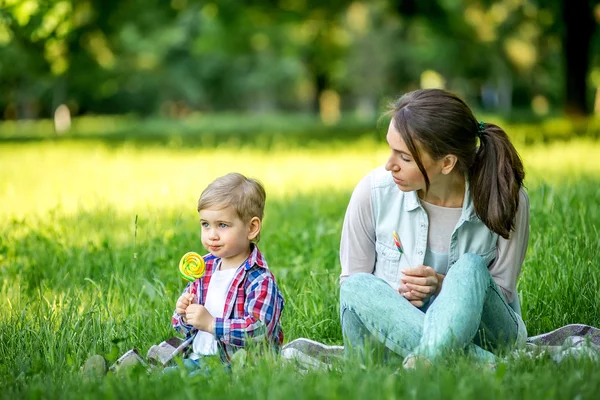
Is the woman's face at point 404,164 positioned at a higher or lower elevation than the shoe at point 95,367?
higher

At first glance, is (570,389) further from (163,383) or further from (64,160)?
(64,160)

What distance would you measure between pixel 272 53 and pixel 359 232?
29.0 metres

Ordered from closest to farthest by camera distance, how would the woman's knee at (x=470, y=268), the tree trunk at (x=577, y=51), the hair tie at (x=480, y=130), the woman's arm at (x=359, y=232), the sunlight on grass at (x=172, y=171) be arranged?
the woman's knee at (x=470, y=268)
the hair tie at (x=480, y=130)
the woman's arm at (x=359, y=232)
the sunlight on grass at (x=172, y=171)
the tree trunk at (x=577, y=51)

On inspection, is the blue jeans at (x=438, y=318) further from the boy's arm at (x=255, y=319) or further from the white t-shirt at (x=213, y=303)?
the white t-shirt at (x=213, y=303)

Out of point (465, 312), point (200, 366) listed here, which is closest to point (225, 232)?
point (200, 366)

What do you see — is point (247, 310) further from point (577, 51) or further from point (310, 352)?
point (577, 51)

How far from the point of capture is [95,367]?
3.18 m

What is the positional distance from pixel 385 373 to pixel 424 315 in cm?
54

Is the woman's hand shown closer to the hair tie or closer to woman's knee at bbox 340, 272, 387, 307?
woman's knee at bbox 340, 272, 387, 307

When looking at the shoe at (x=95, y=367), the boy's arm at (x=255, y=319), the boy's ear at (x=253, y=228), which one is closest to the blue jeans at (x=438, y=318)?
the boy's arm at (x=255, y=319)

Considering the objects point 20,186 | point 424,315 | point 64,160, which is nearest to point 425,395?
point 424,315

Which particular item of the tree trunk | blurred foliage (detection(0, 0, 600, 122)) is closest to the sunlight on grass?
blurred foliage (detection(0, 0, 600, 122))

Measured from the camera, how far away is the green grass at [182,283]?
→ 9.02ft

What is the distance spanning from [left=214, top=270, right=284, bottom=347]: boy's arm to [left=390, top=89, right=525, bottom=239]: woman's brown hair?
860mm
